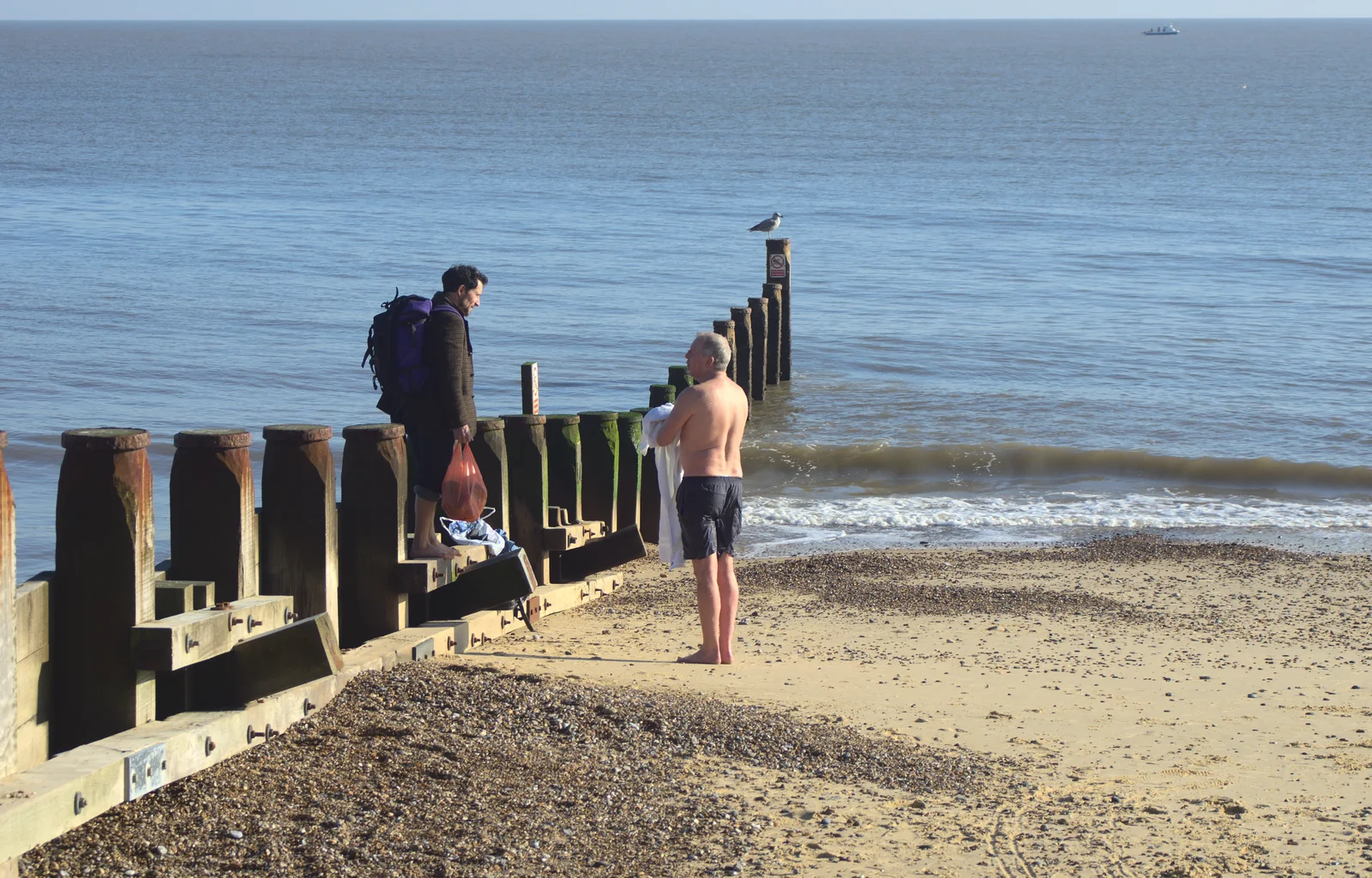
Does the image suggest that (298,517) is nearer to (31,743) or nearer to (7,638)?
(31,743)

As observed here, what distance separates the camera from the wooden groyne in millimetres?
4230

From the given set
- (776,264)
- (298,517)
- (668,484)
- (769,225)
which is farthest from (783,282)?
(298,517)

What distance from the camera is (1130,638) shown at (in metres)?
7.96

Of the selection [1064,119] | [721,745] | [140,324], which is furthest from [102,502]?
[1064,119]

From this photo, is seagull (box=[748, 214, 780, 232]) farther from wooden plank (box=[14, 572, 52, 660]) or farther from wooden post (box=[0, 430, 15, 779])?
wooden post (box=[0, 430, 15, 779])

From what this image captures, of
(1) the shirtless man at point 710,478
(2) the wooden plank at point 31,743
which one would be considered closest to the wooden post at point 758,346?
(1) the shirtless man at point 710,478

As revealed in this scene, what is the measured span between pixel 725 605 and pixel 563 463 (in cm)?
249

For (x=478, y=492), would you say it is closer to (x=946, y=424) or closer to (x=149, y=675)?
(x=149, y=675)

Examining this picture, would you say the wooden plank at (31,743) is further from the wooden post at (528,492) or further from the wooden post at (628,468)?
the wooden post at (628,468)

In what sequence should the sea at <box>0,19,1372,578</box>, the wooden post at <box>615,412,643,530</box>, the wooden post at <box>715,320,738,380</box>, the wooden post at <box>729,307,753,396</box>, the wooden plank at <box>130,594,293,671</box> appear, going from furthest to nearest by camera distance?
the wooden post at <box>729,307,753,396</box> < the wooden post at <box>715,320,738,380</box> < the sea at <box>0,19,1372,578</box> < the wooden post at <box>615,412,643,530</box> < the wooden plank at <box>130,594,293,671</box>

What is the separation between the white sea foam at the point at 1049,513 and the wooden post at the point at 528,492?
4085 mm

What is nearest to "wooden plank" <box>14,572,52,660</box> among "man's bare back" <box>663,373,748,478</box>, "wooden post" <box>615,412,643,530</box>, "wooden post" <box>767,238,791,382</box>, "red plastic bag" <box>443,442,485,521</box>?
"red plastic bag" <box>443,442,485,521</box>

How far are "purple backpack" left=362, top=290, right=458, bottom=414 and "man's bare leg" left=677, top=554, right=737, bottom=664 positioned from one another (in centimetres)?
148

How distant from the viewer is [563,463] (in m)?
9.23
